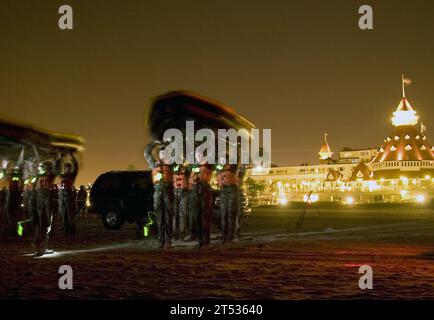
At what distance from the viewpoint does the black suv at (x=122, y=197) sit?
20.6 m

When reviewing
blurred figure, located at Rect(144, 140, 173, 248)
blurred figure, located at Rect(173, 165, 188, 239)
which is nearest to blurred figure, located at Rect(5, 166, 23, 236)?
blurred figure, located at Rect(173, 165, 188, 239)

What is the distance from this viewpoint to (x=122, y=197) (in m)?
21.2

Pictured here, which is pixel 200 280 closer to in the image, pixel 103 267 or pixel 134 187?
pixel 103 267

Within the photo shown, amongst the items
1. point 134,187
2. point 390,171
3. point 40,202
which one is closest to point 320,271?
point 40,202

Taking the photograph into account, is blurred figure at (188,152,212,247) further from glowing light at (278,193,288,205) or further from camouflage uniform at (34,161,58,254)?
glowing light at (278,193,288,205)

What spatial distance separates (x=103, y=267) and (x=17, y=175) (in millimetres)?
10927

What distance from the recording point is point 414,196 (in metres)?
62.9

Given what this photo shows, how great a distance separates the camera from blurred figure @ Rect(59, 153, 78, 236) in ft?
60.9

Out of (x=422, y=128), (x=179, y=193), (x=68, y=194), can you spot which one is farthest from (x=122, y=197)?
(x=422, y=128)

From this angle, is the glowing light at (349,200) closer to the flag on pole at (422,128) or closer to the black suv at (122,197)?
the black suv at (122,197)

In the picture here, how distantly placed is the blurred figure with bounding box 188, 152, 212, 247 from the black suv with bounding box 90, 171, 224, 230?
6574mm

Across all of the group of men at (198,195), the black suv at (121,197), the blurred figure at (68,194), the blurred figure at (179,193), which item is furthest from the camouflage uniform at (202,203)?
the black suv at (121,197)

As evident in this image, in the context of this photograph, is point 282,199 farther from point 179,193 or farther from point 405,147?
point 179,193

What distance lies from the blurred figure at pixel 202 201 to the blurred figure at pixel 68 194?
6.47 meters
